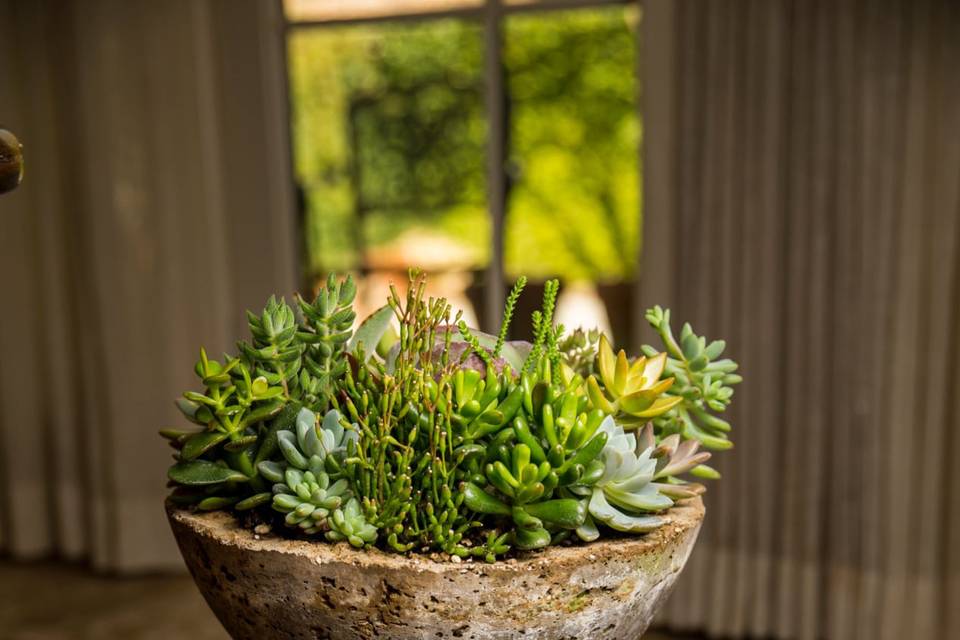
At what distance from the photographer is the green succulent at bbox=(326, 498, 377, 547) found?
598 millimetres

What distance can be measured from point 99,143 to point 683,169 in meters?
Result: 1.83

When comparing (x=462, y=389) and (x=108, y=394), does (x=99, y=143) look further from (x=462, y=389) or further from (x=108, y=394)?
(x=462, y=389)

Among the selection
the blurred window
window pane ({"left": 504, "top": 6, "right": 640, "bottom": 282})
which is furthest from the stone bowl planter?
window pane ({"left": 504, "top": 6, "right": 640, "bottom": 282})

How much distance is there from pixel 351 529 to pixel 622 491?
0.17m

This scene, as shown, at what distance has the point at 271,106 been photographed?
303cm

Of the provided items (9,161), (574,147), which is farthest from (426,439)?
(574,147)

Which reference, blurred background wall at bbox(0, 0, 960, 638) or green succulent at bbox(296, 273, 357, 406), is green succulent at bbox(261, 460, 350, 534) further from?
blurred background wall at bbox(0, 0, 960, 638)

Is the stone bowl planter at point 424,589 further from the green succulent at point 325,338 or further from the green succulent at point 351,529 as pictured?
the green succulent at point 325,338

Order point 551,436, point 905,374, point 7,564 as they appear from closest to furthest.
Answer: point 551,436 < point 905,374 < point 7,564

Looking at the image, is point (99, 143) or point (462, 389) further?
point (99, 143)

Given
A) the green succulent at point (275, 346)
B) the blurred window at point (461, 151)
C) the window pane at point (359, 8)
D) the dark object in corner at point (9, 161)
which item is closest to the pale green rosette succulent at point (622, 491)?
the green succulent at point (275, 346)

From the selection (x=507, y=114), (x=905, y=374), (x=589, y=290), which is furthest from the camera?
(x=589, y=290)

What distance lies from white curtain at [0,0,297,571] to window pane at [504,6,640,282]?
2.97m

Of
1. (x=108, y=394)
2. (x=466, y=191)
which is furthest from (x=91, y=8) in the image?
(x=466, y=191)
